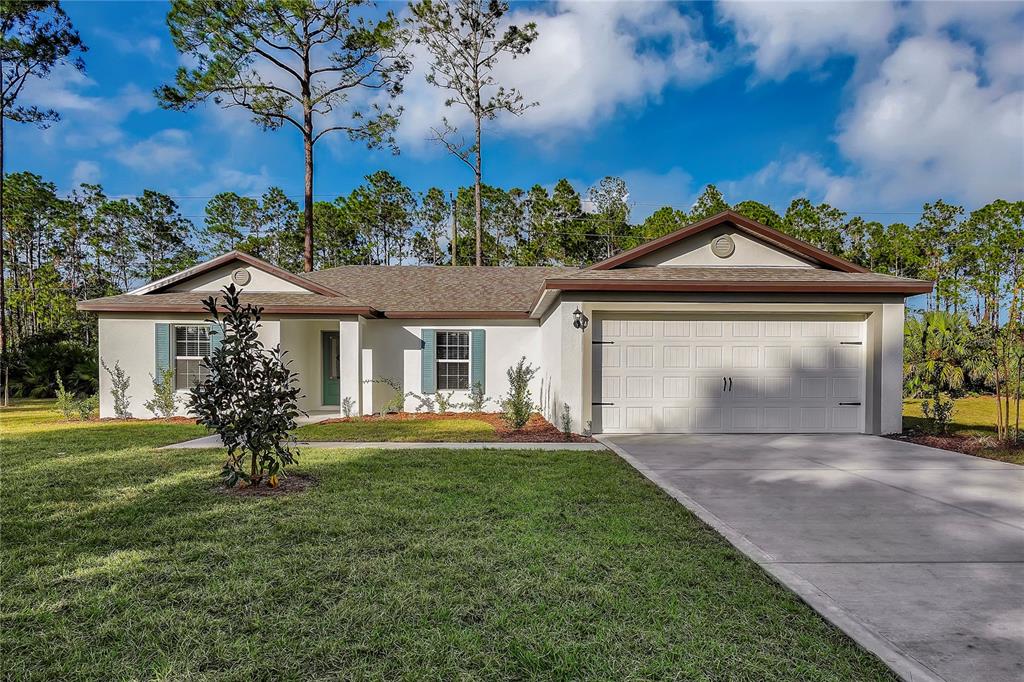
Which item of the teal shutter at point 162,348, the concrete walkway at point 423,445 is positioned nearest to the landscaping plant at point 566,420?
the concrete walkway at point 423,445

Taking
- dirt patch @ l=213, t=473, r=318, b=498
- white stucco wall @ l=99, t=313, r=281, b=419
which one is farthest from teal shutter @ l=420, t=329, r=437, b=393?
dirt patch @ l=213, t=473, r=318, b=498

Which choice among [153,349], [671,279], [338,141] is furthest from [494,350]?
[338,141]

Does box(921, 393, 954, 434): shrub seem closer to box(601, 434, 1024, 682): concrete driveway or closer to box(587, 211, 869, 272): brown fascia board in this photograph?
box(601, 434, 1024, 682): concrete driveway

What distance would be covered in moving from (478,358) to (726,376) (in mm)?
6205

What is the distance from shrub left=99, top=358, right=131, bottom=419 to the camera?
38.7 feet

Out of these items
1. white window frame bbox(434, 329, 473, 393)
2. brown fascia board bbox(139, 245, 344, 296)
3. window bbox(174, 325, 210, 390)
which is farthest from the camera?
white window frame bbox(434, 329, 473, 393)

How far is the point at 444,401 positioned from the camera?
41.9 feet

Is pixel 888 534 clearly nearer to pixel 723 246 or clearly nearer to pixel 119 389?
pixel 723 246

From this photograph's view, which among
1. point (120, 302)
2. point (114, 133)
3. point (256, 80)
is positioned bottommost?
point (120, 302)

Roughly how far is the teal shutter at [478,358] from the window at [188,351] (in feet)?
21.7

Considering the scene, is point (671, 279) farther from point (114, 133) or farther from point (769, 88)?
point (114, 133)

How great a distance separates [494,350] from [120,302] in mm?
9155

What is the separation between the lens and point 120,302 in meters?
11.6

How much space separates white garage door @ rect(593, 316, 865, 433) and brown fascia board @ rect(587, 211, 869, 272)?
1.33 metres
